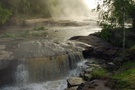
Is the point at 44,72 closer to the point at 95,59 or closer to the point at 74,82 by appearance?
the point at 74,82

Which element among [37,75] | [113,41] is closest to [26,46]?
[37,75]

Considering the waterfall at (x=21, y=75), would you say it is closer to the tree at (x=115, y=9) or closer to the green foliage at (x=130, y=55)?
A: the tree at (x=115, y=9)

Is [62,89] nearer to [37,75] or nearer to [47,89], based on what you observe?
[47,89]

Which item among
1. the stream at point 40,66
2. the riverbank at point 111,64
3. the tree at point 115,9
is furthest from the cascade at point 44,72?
the tree at point 115,9

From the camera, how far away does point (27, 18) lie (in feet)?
179

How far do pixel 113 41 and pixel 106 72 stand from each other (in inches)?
293

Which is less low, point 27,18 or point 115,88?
point 27,18

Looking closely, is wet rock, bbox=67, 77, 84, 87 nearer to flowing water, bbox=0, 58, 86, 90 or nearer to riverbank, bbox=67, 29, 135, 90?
riverbank, bbox=67, 29, 135, 90

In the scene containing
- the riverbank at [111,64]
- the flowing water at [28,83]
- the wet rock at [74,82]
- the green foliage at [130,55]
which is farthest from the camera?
the green foliage at [130,55]

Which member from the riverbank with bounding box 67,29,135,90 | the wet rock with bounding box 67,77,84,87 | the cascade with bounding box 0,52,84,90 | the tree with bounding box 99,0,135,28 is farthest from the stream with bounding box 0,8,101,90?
the tree with bounding box 99,0,135,28

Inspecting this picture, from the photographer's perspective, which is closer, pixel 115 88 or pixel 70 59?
pixel 115 88

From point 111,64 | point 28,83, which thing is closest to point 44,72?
point 28,83

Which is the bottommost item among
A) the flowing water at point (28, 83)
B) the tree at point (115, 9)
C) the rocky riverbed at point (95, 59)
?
the flowing water at point (28, 83)

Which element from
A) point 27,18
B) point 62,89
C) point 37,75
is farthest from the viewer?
point 27,18
